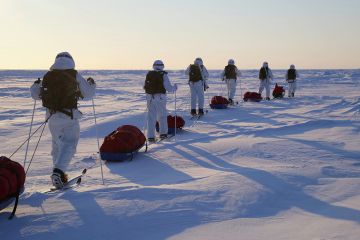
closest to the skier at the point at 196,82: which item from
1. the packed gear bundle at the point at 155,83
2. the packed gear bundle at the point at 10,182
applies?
the packed gear bundle at the point at 155,83

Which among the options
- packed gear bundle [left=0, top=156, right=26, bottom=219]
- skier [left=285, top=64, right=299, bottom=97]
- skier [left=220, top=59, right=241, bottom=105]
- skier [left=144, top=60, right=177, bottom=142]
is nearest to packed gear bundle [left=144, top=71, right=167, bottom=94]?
skier [left=144, top=60, right=177, bottom=142]

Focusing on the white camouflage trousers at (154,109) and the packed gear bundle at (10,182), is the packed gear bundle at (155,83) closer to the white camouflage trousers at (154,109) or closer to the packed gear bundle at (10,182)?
the white camouflage trousers at (154,109)

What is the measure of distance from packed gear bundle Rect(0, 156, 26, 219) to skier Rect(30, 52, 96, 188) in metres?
1.07

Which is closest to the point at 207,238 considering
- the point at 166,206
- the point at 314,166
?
the point at 166,206

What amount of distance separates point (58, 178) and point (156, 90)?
14.0 feet

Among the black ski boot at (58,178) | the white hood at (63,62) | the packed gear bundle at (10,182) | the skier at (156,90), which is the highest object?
the white hood at (63,62)

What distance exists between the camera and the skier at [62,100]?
17.2 ft

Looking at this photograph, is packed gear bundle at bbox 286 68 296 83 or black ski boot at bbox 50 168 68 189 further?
packed gear bundle at bbox 286 68 296 83

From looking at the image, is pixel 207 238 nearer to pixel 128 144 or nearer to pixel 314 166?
pixel 314 166

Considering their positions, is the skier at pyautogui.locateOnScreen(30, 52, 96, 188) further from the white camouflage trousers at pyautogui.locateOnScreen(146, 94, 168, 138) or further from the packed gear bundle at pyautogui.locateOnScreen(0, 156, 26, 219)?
the white camouflage trousers at pyautogui.locateOnScreen(146, 94, 168, 138)

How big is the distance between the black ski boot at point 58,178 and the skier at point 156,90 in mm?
3985

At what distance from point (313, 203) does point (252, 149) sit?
3189mm

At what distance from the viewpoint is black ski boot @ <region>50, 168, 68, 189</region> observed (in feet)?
17.1

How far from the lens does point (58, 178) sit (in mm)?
5227
